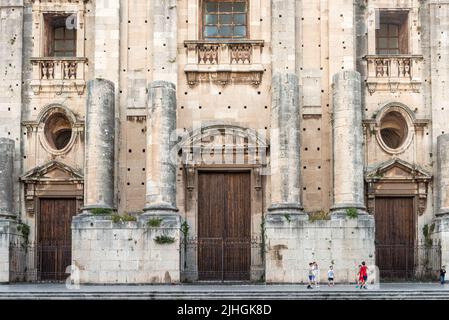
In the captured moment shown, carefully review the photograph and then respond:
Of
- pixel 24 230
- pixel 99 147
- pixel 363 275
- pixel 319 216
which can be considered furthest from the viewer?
pixel 24 230

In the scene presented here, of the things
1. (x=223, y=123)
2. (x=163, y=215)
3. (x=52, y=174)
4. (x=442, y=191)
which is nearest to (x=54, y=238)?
(x=52, y=174)

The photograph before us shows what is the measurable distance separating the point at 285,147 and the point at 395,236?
5737mm

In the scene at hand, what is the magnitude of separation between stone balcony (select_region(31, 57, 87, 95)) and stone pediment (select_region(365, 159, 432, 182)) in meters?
11.4

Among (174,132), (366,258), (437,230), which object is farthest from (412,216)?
(174,132)

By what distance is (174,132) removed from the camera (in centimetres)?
3581

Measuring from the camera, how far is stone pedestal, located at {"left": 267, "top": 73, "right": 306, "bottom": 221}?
35000mm

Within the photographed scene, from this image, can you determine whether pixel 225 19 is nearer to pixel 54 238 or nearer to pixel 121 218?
pixel 121 218

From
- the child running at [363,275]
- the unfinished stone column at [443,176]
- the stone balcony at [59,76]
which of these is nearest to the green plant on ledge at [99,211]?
the stone balcony at [59,76]

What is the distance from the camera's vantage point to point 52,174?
37562mm

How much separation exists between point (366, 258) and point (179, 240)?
6400 mm

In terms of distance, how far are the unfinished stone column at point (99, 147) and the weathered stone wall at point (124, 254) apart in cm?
132

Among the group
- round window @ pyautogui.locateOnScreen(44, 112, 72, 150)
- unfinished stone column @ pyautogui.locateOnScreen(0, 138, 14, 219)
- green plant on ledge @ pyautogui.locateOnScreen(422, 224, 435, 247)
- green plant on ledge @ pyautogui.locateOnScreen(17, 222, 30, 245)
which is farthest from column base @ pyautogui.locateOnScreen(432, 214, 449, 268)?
unfinished stone column @ pyautogui.locateOnScreen(0, 138, 14, 219)

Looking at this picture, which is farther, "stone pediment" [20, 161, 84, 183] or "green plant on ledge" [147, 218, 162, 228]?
"stone pediment" [20, 161, 84, 183]

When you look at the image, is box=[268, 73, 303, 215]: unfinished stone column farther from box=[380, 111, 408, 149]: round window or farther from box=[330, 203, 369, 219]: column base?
box=[380, 111, 408, 149]: round window
